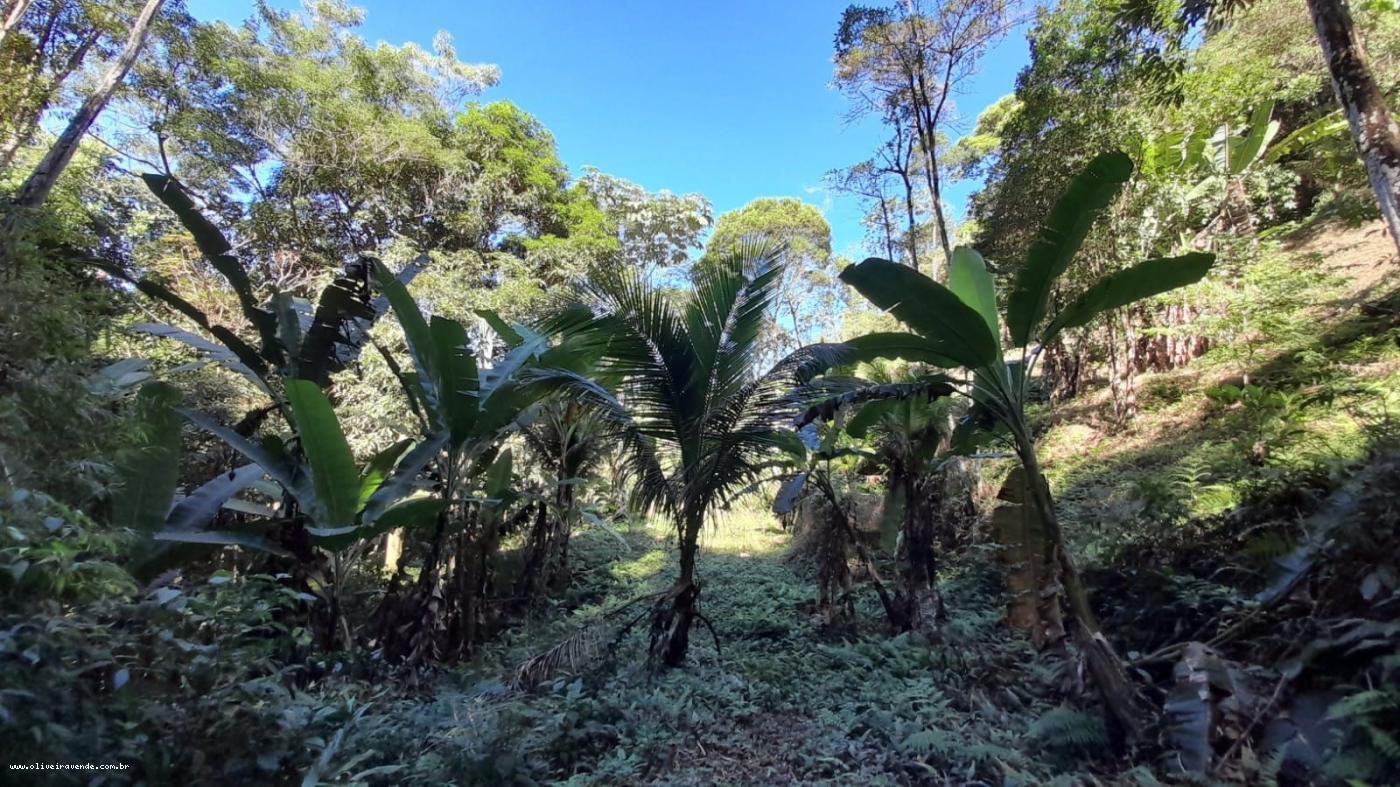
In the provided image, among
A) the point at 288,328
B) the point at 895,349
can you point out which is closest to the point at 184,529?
the point at 288,328

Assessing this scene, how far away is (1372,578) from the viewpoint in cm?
199

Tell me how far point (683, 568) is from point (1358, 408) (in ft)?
18.0

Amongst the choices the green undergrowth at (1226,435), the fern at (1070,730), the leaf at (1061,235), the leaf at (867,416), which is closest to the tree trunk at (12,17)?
the leaf at (867,416)

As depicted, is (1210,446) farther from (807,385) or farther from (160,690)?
(160,690)

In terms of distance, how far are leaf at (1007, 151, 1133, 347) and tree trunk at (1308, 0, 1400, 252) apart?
2.09m

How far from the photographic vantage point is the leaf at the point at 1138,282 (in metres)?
2.75

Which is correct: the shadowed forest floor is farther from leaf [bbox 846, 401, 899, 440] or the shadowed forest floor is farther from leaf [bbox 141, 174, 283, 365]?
leaf [bbox 141, 174, 283, 365]

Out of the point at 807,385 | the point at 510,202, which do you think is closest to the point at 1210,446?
the point at 807,385

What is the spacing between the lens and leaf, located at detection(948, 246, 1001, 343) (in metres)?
3.51

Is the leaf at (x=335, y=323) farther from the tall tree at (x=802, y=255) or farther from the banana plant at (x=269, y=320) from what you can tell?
the tall tree at (x=802, y=255)

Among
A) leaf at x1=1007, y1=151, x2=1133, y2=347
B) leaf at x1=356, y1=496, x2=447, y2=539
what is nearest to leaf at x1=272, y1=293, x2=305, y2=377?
leaf at x1=356, y1=496, x2=447, y2=539

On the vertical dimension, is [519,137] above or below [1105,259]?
above

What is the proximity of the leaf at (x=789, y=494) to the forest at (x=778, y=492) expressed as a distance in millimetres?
34

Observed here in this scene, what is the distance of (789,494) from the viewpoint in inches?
193
